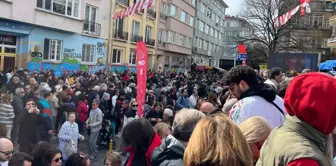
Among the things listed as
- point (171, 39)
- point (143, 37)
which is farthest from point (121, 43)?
point (171, 39)

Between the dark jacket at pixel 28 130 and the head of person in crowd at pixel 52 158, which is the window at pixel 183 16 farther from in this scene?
the head of person in crowd at pixel 52 158

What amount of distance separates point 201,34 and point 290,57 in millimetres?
39362

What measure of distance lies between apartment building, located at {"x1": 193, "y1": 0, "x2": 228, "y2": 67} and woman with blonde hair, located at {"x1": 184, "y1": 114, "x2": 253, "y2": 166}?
163 ft

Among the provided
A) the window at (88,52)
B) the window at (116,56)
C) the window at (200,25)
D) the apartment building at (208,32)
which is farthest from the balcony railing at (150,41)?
the window at (200,25)

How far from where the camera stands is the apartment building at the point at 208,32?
174 feet

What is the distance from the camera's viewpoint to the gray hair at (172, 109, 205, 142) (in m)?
2.80

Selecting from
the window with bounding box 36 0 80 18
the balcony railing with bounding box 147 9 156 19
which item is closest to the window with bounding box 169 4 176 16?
the balcony railing with bounding box 147 9 156 19

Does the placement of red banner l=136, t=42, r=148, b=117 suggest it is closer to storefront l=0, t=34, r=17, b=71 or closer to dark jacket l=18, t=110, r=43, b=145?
dark jacket l=18, t=110, r=43, b=145

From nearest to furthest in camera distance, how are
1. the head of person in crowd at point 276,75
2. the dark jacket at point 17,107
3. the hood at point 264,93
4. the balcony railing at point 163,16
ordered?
the hood at point 264,93 < the head of person in crowd at point 276,75 < the dark jacket at point 17,107 < the balcony railing at point 163,16

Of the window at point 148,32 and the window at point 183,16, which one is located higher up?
the window at point 183,16

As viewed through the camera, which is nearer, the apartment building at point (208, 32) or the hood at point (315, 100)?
the hood at point (315, 100)

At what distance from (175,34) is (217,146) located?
130 ft

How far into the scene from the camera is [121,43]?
29344 millimetres

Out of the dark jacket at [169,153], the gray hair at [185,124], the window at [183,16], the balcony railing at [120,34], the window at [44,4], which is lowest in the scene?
the dark jacket at [169,153]
